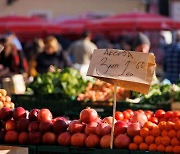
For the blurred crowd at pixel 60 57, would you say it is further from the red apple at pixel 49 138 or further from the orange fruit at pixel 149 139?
the orange fruit at pixel 149 139

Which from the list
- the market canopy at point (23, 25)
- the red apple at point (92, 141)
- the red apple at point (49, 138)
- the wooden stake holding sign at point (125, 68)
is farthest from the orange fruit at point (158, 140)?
the market canopy at point (23, 25)

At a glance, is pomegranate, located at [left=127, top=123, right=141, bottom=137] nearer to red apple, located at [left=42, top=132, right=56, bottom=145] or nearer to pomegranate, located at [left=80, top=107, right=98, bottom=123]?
pomegranate, located at [left=80, top=107, right=98, bottom=123]

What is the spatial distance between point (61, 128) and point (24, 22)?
1386 cm

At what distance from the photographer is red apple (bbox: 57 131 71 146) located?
5.79 meters

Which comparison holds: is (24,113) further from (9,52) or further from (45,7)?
(45,7)

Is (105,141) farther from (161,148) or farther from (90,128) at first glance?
(161,148)

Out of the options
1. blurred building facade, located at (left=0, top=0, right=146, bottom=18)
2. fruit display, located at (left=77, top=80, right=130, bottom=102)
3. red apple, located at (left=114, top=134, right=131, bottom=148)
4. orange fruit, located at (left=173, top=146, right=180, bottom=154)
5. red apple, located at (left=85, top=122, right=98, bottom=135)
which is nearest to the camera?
orange fruit, located at (left=173, top=146, right=180, bottom=154)

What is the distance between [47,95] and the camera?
984 centimetres

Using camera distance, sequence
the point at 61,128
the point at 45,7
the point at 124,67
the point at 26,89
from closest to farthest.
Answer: the point at 124,67, the point at 61,128, the point at 26,89, the point at 45,7

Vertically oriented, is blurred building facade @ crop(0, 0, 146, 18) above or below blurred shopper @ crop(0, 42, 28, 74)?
below

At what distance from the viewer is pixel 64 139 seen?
5.80 m

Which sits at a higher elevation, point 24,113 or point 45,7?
point 24,113

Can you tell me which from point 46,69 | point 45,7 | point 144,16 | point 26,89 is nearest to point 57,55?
point 46,69

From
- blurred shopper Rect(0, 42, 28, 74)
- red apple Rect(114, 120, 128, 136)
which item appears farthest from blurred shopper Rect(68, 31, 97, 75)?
red apple Rect(114, 120, 128, 136)
